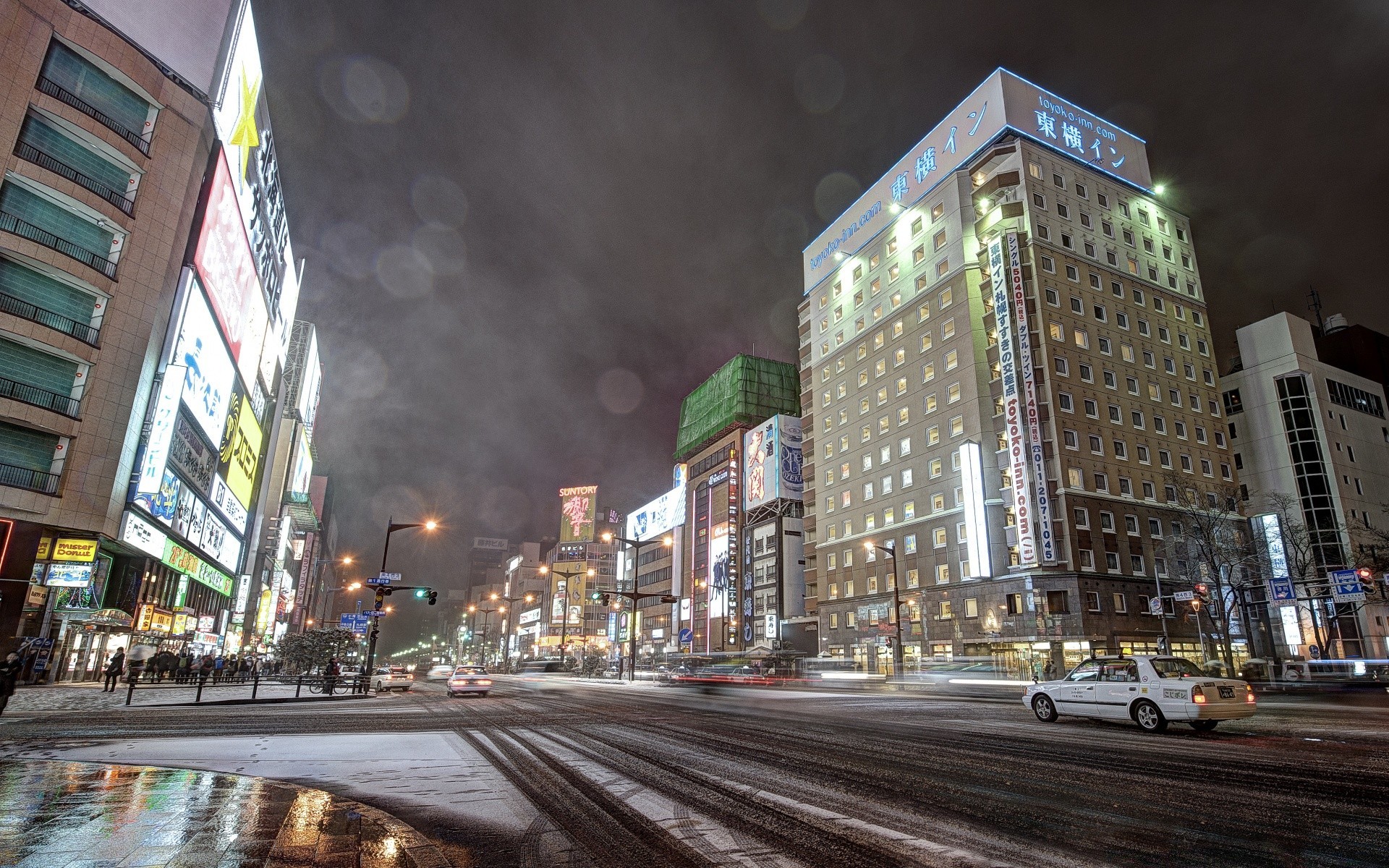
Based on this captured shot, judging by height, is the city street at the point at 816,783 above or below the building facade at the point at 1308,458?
below

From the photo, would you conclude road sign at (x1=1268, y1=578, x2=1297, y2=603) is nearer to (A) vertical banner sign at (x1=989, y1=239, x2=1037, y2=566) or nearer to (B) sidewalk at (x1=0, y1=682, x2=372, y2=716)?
(A) vertical banner sign at (x1=989, y1=239, x2=1037, y2=566)

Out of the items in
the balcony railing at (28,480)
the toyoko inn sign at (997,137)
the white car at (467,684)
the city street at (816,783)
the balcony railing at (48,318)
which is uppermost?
the toyoko inn sign at (997,137)

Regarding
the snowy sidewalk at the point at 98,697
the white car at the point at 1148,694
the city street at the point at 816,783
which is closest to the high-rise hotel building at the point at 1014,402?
the white car at the point at 1148,694

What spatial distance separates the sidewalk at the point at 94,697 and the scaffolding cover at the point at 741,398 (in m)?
73.3

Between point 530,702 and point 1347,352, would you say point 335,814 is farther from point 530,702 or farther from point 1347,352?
point 1347,352

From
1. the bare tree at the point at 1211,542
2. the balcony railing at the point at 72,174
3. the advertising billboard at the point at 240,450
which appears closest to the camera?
the balcony railing at the point at 72,174

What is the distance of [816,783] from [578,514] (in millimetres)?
160050

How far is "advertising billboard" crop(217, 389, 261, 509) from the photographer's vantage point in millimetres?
55906

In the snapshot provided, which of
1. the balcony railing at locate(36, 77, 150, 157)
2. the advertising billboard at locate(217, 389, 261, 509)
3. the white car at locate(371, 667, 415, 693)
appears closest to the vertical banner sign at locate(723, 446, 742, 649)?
the white car at locate(371, 667, 415, 693)

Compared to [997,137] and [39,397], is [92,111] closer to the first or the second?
[39,397]

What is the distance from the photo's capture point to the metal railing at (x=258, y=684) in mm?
30727

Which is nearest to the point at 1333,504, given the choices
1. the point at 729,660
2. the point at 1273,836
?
the point at 729,660

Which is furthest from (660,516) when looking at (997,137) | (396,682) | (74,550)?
(74,550)

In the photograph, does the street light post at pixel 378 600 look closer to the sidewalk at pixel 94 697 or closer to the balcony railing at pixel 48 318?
the sidewalk at pixel 94 697
